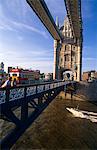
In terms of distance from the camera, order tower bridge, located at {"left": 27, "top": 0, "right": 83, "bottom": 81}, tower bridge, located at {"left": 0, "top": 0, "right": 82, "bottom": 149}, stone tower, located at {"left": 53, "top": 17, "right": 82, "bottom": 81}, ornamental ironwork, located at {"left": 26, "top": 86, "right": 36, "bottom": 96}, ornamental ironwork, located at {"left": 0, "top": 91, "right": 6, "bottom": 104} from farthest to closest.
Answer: stone tower, located at {"left": 53, "top": 17, "right": 82, "bottom": 81} → tower bridge, located at {"left": 27, "top": 0, "right": 83, "bottom": 81} → ornamental ironwork, located at {"left": 26, "top": 86, "right": 36, "bottom": 96} → tower bridge, located at {"left": 0, "top": 0, "right": 82, "bottom": 149} → ornamental ironwork, located at {"left": 0, "top": 91, "right": 6, "bottom": 104}

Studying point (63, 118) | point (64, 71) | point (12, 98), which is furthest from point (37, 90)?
point (64, 71)

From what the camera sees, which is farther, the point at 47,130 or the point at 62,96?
the point at 62,96

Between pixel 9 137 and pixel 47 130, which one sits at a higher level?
pixel 9 137

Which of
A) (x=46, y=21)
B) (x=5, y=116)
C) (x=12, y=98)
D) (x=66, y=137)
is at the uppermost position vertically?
(x=46, y=21)

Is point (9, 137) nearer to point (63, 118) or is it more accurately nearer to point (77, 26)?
point (63, 118)

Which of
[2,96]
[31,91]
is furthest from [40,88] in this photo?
[2,96]

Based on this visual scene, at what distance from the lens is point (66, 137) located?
20.5 metres

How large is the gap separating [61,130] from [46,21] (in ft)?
71.0

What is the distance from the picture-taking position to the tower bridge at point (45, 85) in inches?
427

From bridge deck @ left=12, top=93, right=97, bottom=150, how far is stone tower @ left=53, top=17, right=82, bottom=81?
2908cm

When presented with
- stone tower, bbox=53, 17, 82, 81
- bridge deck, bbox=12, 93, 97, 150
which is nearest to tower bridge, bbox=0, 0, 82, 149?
stone tower, bbox=53, 17, 82, 81

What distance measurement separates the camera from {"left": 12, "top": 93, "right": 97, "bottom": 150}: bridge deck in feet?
59.4

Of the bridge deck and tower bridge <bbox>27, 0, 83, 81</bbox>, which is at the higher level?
tower bridge <bbox>27, 0, 83, 81</bbox>

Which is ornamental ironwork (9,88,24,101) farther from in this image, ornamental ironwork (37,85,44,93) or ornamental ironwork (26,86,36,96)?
ornamental ironwork (37,85,44,93)
